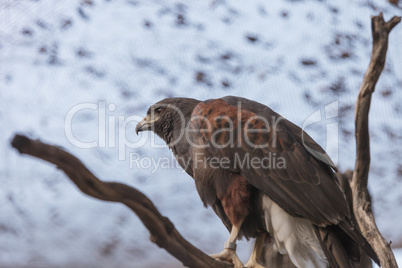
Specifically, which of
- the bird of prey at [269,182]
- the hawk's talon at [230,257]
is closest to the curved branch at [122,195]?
the hawk's talon at [230,257]

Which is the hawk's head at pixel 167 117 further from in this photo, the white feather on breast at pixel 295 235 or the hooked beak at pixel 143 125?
the white feather on breast at pixel 295 235

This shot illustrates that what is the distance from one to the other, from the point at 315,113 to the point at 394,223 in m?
1.36

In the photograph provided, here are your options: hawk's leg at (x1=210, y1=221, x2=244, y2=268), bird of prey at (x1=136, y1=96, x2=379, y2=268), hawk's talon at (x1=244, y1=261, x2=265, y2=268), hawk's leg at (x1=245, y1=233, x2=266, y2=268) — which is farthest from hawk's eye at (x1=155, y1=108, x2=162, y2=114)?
hawk's talon at (x1=244, y1=261, x2=265, y2=268)

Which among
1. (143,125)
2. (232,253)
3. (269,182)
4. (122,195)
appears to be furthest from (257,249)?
(122,195)

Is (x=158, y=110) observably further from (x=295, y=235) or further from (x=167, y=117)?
(x=295, y=235)

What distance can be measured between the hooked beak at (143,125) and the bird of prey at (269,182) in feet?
1.30

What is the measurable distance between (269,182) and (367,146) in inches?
36.9

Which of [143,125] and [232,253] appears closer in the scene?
[232,253]

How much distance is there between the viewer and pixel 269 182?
2797 millimetres

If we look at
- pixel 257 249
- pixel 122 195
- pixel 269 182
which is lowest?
Result: pixel 257 249

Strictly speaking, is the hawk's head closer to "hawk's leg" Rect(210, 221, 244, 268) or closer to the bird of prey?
the bird of prey

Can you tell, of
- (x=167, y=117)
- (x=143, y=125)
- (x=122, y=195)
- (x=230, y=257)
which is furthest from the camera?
(x=143, y=125)

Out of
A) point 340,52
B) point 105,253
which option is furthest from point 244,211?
point 340,52

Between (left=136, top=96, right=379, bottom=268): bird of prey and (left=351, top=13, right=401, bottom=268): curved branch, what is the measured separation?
0.40 meters
